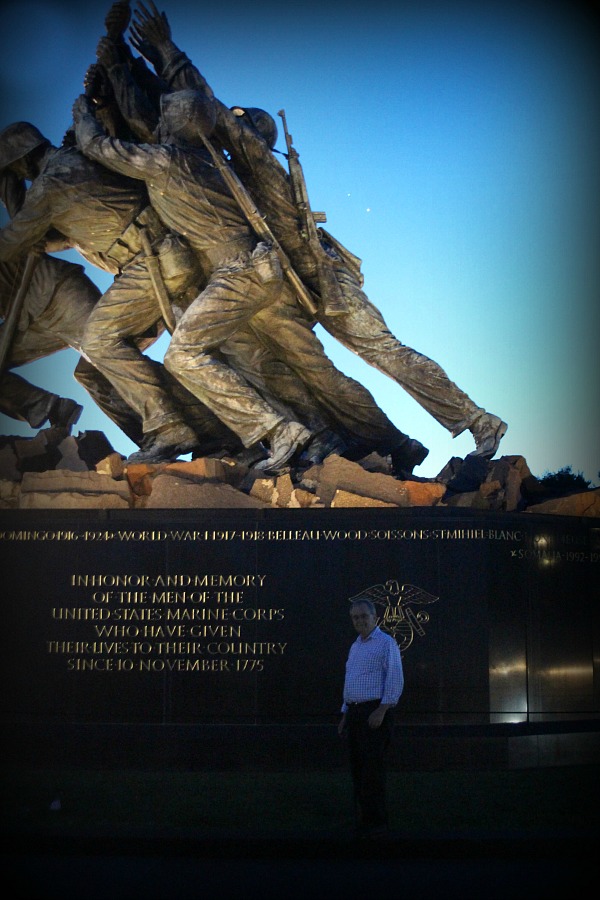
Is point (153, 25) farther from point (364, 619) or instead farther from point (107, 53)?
point (364, 619)

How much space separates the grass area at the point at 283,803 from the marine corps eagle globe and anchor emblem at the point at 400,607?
0.95 meters

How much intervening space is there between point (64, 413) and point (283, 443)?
2.36m

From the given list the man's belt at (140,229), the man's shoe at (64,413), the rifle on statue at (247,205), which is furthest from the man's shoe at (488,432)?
the man's shoe at (64,413)

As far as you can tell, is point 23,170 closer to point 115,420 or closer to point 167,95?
point 167,95

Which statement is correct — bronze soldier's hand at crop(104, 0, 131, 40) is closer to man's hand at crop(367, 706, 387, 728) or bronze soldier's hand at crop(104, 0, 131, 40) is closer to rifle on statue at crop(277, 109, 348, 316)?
rifle on statue at crop(277, 109, 348, 316)

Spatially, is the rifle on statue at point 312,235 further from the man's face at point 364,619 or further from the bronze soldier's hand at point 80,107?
the man's face at point 364,619

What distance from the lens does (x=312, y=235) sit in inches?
400

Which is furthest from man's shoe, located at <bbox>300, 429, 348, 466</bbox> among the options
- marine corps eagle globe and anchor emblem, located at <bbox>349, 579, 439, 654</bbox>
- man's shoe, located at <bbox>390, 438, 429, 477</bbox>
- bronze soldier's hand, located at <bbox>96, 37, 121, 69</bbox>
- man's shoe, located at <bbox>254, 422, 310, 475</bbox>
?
bronze soldier's hand, located at <bbox>96, 37, 121, 69</bbox>

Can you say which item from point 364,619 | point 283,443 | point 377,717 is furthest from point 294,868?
point 283,443

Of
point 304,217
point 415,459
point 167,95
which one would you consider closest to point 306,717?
point 415,459

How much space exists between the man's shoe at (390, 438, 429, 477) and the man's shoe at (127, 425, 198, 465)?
170 cm

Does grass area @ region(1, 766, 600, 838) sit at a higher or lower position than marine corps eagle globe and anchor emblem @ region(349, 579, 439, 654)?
lower

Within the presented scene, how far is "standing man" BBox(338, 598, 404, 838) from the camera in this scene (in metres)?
5.98

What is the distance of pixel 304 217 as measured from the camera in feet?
33.3
